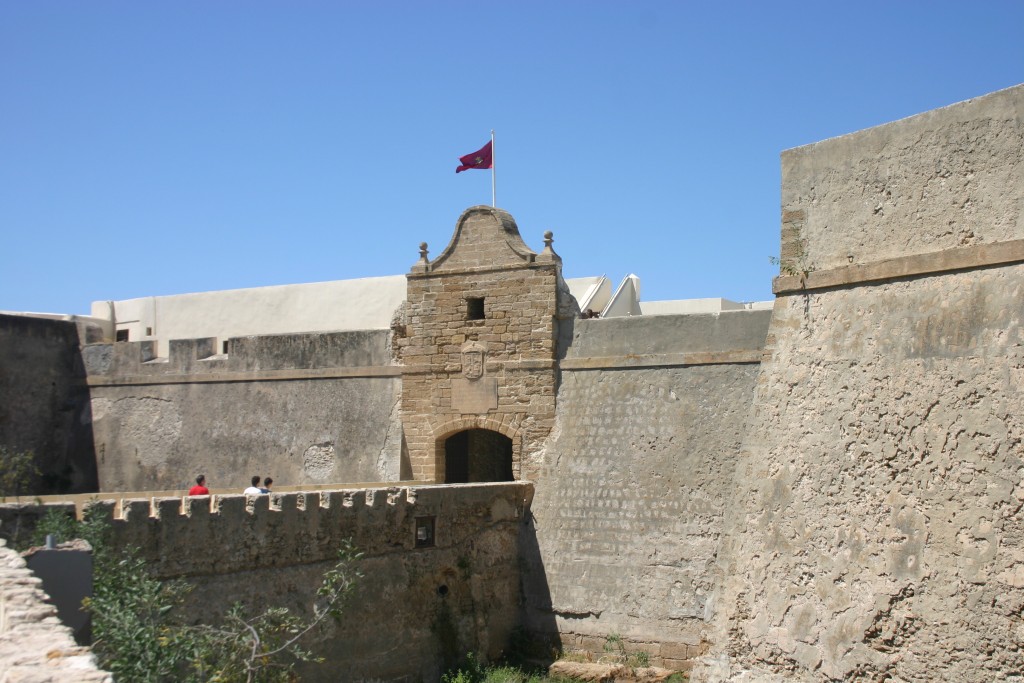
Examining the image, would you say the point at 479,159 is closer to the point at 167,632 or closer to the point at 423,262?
the point at 423,262

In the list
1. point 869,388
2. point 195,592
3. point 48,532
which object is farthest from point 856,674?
point 48,532

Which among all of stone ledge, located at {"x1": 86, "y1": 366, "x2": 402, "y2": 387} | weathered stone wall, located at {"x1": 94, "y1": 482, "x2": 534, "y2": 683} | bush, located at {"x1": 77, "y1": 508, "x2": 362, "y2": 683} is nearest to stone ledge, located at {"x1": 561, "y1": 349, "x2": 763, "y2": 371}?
weathered stone wall, located at {"x1": 94, "y1": 482, "x2": 534, "y2": 683}

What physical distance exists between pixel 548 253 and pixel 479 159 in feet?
6.79

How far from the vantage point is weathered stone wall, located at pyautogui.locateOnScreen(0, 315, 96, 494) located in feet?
55.7

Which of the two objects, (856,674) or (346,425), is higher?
(346,425)

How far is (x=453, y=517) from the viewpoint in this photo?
12.8 meters

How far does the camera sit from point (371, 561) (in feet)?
38.8

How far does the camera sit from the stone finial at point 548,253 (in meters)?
14.3

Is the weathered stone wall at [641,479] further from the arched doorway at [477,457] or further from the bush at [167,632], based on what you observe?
the bush at [167,632]

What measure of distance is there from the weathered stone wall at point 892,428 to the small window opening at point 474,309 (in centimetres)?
459

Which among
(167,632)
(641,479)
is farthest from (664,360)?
(167,632)

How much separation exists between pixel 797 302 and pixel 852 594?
113 inches

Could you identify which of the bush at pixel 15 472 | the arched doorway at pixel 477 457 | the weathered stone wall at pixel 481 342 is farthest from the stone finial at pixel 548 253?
the bush at pixel 15 472

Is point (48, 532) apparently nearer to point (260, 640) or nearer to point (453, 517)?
point (260, 640)
